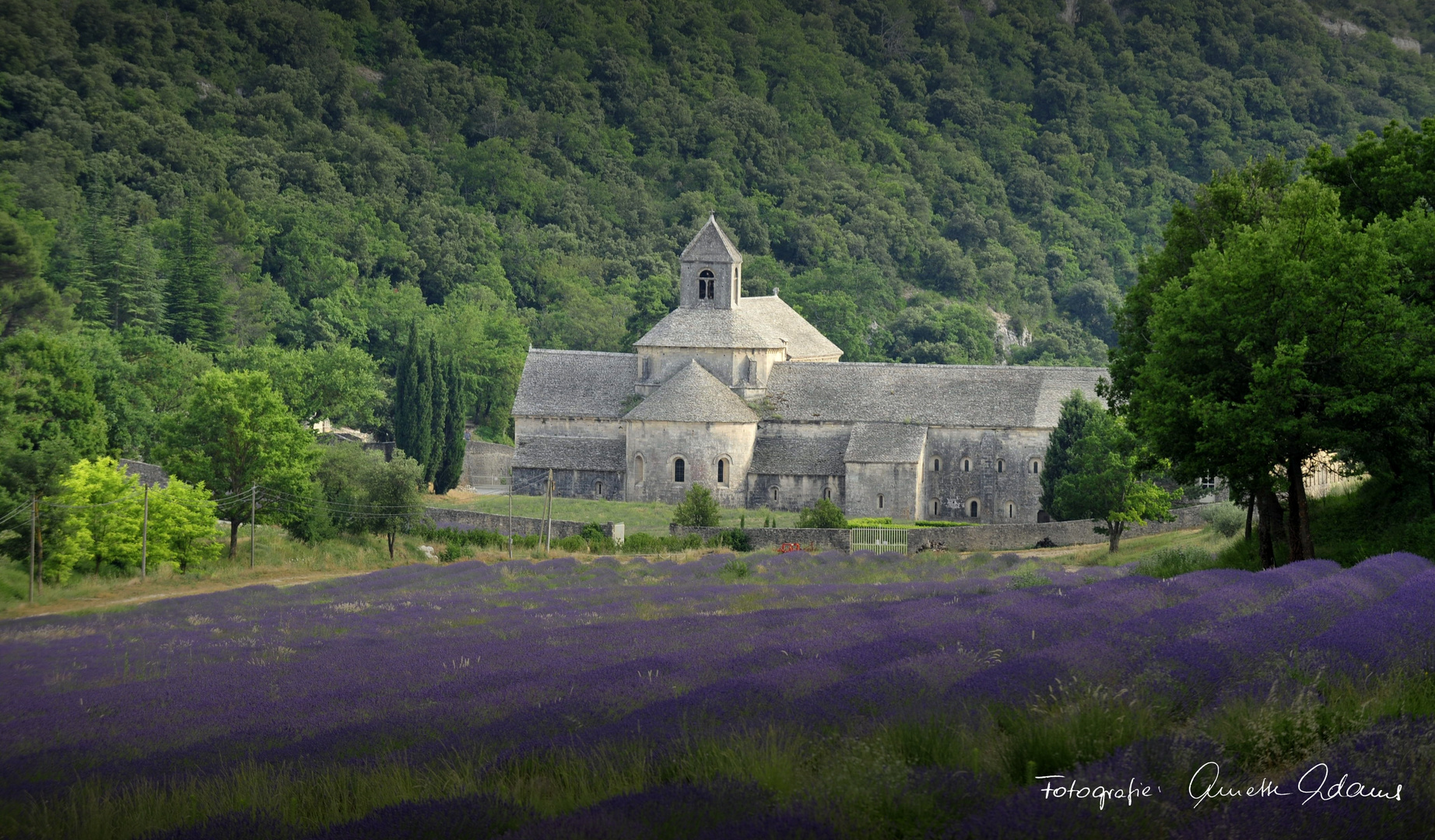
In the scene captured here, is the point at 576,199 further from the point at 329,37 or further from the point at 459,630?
the point at 459,630

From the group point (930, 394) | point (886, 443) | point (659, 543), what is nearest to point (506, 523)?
point (659, 543)

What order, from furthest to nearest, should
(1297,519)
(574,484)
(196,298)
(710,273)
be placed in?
(196,298) < (710,273) < (574,484) < (1297,519)

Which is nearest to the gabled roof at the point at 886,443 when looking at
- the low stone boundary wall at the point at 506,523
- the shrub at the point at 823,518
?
the shrub at the point at 823,518

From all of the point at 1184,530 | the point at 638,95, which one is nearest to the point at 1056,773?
the point at 1184,530

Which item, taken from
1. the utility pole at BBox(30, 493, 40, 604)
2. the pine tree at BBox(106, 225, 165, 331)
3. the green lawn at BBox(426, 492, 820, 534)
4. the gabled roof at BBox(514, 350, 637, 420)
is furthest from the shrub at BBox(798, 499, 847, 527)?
the pine tree at BBox(106, 225, 165, 331)

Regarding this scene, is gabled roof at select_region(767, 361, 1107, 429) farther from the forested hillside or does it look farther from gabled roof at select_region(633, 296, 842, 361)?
the forested hillside

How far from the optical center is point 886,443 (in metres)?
63.3

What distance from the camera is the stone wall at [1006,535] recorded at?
5359cm

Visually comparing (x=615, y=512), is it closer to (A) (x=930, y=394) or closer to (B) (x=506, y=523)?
(B) (x=506, y=523)

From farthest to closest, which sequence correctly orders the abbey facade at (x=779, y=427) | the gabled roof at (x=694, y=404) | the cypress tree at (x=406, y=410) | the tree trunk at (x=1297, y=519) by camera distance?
the cypress tree at (x=406, y=410)
the gabled roof at (x=694, y=404)
the abbey facade at (x=779, y=427)
the tree trunk at (x=1297, y=519)

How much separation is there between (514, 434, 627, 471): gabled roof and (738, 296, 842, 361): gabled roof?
13.0 m

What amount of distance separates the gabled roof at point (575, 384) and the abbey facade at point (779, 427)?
0.27 feet

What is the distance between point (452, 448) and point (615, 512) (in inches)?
613

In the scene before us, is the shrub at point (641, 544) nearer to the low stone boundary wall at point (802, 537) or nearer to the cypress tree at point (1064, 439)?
the low stone boundary wall at point (802, 537)
